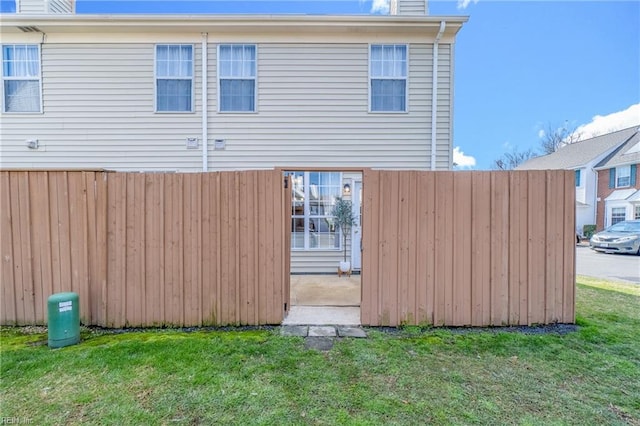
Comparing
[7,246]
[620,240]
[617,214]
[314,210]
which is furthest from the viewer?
[617,214]

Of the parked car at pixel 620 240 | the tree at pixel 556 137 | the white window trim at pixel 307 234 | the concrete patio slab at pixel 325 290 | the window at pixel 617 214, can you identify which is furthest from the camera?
the tree at pixel 556 137

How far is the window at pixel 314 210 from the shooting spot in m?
7.03

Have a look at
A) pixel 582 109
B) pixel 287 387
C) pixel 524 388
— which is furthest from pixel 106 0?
pixel 582 109

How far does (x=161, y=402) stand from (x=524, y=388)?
307 centimetres

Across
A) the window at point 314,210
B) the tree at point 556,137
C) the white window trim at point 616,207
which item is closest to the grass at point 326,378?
the window at point 314,210

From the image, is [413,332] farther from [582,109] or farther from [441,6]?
[582,109]

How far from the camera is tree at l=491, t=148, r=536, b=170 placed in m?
31.5

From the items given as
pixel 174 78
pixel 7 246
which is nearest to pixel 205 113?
pixel 174 78

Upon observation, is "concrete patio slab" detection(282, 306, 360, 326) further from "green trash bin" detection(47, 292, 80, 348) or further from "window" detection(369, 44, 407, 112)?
"window" detection(369, 44, 407, 112)

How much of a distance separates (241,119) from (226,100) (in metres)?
0.56

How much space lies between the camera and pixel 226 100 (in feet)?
21.9

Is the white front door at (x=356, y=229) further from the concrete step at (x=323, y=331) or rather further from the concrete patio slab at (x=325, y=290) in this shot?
the concrete step at (x=323, y=331)

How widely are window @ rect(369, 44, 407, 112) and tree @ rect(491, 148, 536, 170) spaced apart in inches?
1224

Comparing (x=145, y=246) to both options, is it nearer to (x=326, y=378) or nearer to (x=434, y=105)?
(x=326, y=378)
